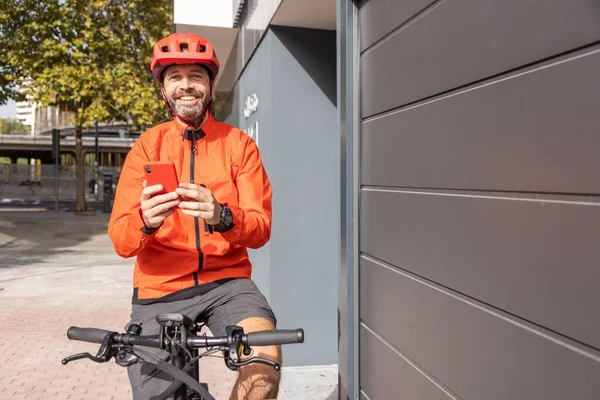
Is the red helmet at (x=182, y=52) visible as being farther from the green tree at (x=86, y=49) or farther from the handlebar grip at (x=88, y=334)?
the green tree at (x=86, y=49)

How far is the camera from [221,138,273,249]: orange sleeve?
2457 millimetres

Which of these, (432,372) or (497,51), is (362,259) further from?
(497,51)

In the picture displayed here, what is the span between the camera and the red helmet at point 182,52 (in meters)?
2.60

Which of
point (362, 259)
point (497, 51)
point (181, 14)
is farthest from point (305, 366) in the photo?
point (181, 14)

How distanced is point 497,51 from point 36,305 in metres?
8.08

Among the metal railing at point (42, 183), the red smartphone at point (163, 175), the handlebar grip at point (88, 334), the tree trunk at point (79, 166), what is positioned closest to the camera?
the red smartphone at point (163, 175)

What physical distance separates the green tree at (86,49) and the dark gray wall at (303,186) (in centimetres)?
1504

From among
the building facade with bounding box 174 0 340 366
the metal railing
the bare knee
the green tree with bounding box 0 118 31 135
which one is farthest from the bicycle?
the green tree with bounding box 0 118 31 135

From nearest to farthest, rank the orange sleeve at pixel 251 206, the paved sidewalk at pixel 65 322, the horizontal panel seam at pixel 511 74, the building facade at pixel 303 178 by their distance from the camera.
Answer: the horizontal panel seam at pixel 511 74
the orange sleeve at pixel 251 206
the paved sidewalk at pixel 65 322
the building facade at pixel 303 178

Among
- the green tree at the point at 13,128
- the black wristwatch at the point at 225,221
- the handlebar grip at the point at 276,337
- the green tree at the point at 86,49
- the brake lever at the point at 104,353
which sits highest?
the green tree at the point at 13,128

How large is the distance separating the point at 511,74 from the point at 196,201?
1.02m

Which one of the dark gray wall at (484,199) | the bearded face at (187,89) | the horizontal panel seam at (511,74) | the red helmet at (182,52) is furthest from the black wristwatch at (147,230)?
the horizontal panel seam at (511,74)

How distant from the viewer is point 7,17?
2147 cm

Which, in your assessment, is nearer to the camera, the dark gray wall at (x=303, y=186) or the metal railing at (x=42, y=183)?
the dark gray wall at (x=303, y=186)
